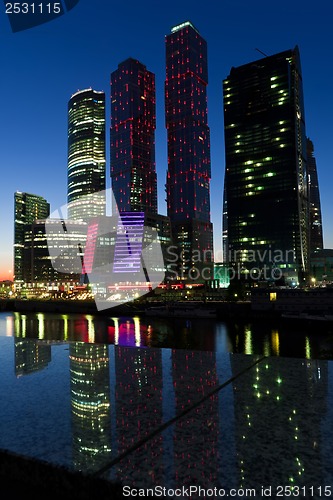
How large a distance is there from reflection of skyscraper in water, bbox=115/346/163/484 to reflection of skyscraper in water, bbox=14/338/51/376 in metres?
1.39

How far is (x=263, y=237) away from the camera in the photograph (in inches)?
5007

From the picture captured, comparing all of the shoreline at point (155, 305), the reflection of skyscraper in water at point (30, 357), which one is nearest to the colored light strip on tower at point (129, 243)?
the shoreline at point (155, 305)

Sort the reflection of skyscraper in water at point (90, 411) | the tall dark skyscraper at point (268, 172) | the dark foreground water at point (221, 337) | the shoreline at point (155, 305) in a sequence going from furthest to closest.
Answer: the tall dark skyscraper at point (268, 172)
the shoreline at point (155, 305)
the dark foreground water at point (221, 337)
the reflection of skyscraper in water at point (90, 411)

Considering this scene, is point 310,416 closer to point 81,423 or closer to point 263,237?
point 81,423

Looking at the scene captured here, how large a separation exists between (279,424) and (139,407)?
146 cm

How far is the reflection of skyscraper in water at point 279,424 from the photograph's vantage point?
2488 mm

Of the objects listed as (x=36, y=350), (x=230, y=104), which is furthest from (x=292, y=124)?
(x=36, y=350)

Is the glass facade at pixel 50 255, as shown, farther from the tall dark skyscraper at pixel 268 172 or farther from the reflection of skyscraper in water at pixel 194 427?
the reflection of skyscraper in water at pixel 194 427

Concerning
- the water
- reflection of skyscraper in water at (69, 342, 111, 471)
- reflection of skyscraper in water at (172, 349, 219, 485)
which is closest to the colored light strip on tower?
reflection of skyscraper in water at (69, 342, 111, 471)

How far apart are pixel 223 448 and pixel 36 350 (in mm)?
6281

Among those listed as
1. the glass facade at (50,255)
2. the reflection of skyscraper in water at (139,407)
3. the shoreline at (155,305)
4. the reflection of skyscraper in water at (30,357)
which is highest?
the glass facade at (50,255)

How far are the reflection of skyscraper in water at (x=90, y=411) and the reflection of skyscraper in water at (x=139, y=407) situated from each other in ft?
0.45

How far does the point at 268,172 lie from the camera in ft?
432

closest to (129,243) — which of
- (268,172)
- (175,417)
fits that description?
(268,172)
